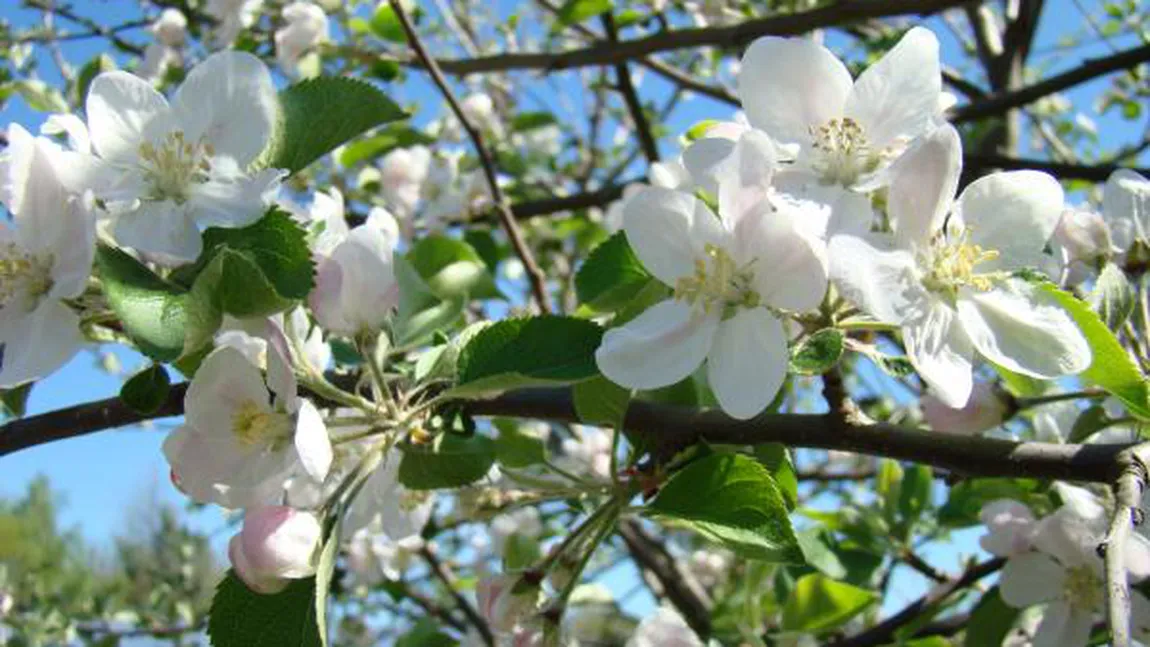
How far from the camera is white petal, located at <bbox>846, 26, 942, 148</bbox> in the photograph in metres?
0.91

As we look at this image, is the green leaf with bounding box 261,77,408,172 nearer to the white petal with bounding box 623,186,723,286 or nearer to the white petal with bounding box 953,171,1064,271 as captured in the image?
the white petal with bounding box 623,186,723,286

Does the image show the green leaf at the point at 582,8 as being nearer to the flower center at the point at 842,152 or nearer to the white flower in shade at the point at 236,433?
the flower center at the point at 842,152

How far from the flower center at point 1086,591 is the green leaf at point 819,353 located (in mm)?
585

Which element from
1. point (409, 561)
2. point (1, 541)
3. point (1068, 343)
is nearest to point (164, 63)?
point (409, 561)

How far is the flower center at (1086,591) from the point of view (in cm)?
118

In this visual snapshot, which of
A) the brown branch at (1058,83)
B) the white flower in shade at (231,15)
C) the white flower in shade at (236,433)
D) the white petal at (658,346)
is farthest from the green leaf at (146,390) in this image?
the white flower in shade at (231,15)

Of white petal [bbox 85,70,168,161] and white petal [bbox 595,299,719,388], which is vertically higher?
white petal [bbox 85,70,168,161]

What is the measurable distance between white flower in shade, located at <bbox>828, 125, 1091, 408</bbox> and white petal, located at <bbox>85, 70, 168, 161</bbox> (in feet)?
1.96

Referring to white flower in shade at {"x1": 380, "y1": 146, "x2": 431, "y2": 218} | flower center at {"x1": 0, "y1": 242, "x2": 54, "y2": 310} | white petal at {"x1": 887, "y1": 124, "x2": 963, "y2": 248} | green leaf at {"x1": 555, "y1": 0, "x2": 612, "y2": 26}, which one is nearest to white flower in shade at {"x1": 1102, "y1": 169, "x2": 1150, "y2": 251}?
white petal at {"x1": 887, "y1": 124, "x2": 963, "y2": 248}

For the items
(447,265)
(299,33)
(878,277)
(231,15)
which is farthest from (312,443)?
(231,15)

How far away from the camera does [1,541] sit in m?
14.6

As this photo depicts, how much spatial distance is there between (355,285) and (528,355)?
0.21 metres

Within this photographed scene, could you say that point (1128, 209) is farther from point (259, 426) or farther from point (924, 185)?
point (259, 426)

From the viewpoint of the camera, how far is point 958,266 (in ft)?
2.85
